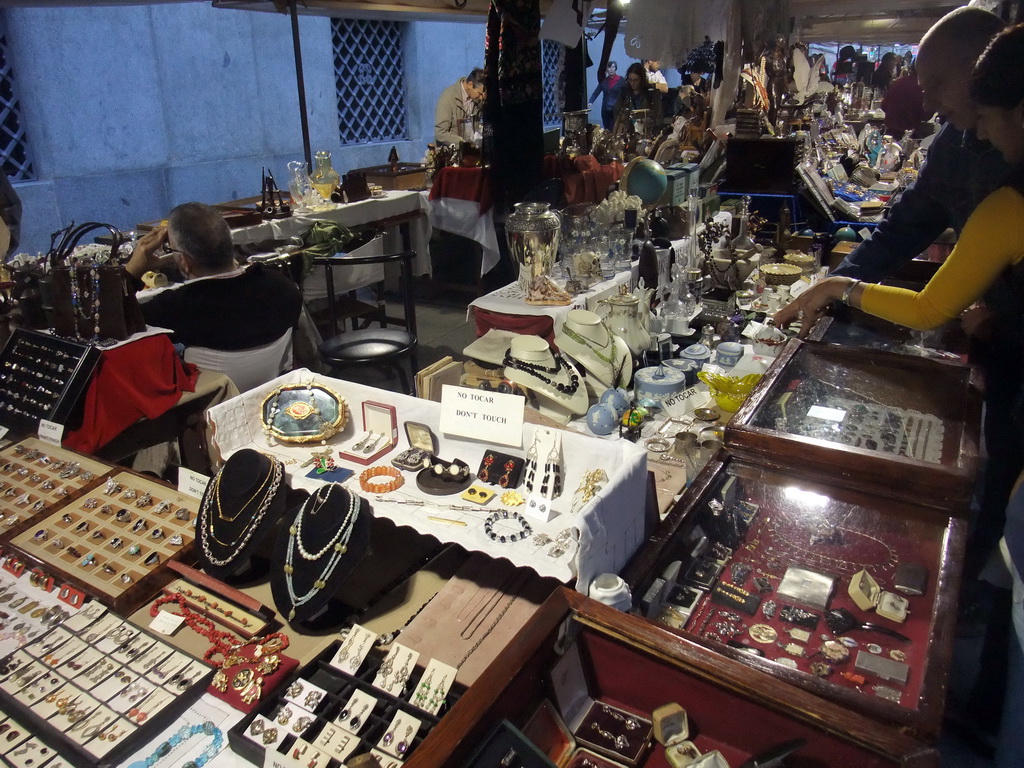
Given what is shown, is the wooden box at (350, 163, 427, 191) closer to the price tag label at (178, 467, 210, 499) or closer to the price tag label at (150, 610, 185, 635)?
the price tag label at (178, 467, 210, 499)

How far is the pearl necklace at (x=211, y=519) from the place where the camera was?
139cm

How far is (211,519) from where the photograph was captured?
56.7 inches

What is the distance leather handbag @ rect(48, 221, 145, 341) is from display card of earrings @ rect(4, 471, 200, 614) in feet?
1.65

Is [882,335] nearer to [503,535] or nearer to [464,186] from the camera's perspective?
[503,535]

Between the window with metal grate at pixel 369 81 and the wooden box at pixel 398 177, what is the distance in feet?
10.9

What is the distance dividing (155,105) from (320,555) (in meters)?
6.27

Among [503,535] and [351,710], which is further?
[503,535]

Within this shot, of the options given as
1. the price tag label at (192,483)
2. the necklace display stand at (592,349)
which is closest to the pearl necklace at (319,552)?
the price tag label at (192,483)

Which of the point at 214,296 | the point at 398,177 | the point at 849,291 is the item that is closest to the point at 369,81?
the point at 398,177

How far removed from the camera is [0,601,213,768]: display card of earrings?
1087 mm

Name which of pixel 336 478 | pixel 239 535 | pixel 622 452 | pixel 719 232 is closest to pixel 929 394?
pixel 622 452

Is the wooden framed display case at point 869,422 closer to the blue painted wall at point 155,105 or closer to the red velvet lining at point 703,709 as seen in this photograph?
the red velvet lining at point 703,709

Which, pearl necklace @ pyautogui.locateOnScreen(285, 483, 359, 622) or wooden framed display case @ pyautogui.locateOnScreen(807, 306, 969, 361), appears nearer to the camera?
pearl necklace @ pyautogui.locateOnScreen(285, 483, 359, 622)

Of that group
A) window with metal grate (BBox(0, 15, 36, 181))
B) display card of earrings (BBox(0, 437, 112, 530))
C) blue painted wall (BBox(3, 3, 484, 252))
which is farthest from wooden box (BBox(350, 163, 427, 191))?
display card of earrings (BBox(0, 437, 112, 530))
